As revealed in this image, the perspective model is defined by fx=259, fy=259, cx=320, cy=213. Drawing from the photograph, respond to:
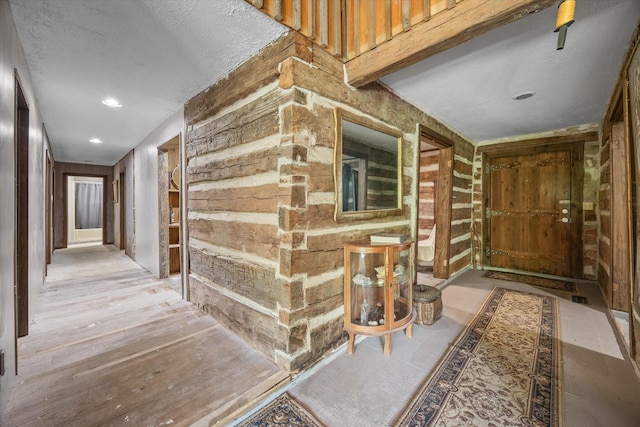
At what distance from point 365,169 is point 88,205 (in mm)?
11665

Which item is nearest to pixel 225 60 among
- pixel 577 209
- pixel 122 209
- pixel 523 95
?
pixel 523 95

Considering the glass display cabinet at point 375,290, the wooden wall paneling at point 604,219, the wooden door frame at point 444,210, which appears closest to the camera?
the glass display cabinet at point 375,290

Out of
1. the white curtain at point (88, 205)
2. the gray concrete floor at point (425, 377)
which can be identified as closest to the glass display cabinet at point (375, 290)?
the gray concrete floor at point (425, 377)

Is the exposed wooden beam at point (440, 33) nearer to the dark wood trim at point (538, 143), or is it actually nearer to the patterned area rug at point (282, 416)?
the patterned area rug at point (282, 416)

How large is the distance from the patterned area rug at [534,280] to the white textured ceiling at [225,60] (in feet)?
7.74

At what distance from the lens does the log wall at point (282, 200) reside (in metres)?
1.79

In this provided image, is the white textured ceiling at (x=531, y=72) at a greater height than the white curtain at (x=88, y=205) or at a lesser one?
greater

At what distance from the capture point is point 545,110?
323cm

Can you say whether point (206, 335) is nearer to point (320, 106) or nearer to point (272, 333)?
point (272, 333)

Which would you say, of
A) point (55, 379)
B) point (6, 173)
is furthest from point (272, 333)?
point (6, 173)

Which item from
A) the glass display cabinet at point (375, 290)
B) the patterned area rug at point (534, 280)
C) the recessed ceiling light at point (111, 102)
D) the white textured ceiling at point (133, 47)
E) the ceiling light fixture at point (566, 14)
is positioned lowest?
the patterned area rug at point (534, 280)

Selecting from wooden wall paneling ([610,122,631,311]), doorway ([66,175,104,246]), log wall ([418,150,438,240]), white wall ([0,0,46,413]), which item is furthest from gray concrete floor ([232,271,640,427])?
doorway ([66,175,104,246])

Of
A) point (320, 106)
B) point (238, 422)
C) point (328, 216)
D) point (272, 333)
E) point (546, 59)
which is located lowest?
point (238, 422)

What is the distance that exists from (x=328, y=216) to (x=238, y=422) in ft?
4.46
